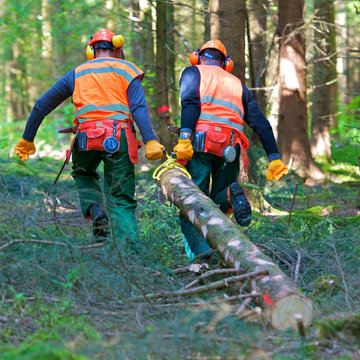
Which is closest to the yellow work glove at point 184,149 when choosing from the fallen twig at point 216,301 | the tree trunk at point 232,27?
the fallen twig at point 216,301

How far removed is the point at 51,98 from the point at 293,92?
6.86 metres

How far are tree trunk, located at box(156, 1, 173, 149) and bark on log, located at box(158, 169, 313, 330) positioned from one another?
3589 mm

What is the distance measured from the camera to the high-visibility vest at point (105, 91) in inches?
199

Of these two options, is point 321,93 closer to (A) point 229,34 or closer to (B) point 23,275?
(A) point 229,34

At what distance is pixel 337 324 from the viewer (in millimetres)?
2932

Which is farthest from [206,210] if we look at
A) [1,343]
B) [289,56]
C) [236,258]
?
[289,56]

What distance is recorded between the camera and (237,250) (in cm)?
392

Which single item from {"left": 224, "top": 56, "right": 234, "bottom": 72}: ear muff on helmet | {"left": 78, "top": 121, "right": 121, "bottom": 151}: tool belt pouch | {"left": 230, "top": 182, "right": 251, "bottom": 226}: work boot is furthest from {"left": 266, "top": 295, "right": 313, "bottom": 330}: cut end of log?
{"left": 224, "top": 56, "right": 234, "bottom": 72}: ear muff on helmet

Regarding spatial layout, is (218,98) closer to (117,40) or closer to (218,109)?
(218,109)

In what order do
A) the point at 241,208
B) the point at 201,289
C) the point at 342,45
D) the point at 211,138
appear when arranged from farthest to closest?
the point at 342,45, the point at 211,138, the point at 241,208, the point at 201,289

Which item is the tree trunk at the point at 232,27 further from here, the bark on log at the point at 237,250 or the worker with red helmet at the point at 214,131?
the bark on log at the point at 237,250

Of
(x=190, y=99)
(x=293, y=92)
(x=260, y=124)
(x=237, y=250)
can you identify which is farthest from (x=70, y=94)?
(x=293, y=92)

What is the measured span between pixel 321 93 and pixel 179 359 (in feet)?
41.8

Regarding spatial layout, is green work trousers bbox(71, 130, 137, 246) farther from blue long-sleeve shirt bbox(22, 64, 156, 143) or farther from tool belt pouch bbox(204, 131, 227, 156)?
tool belt pouch bbox(204, 131, 227, 156)
